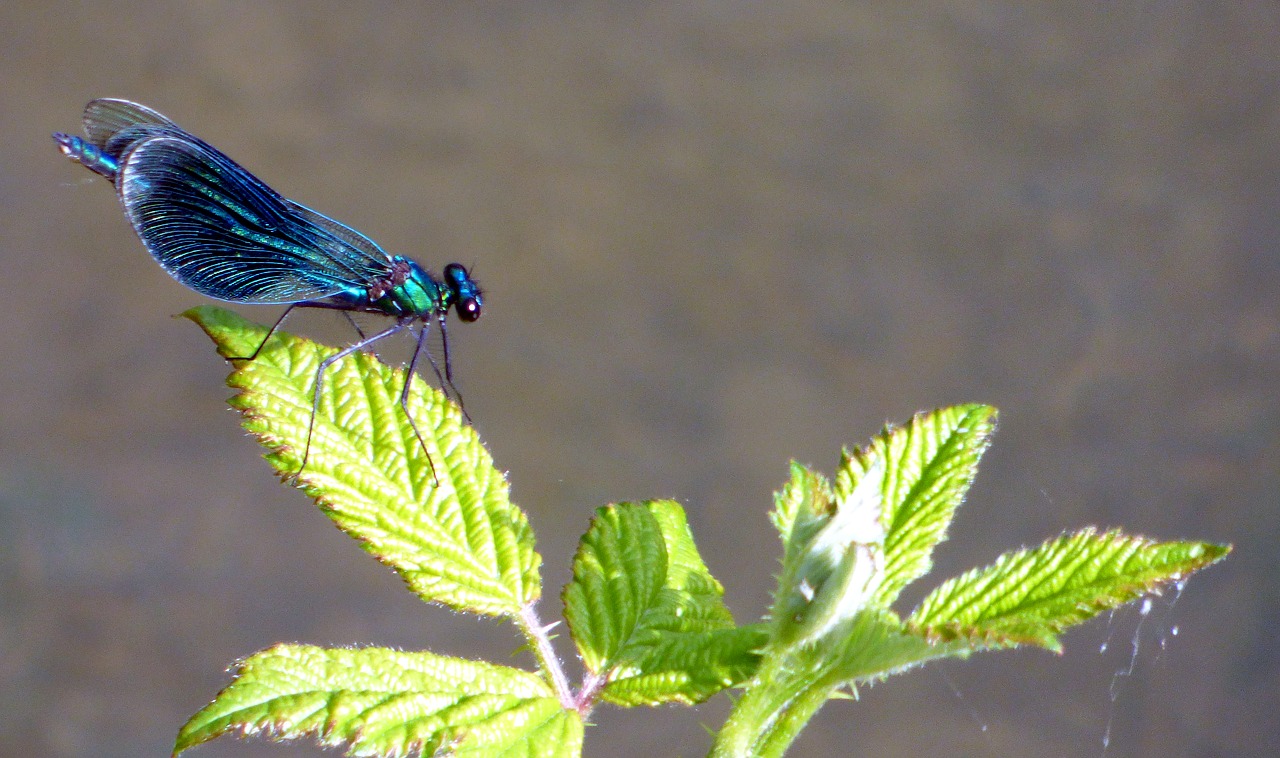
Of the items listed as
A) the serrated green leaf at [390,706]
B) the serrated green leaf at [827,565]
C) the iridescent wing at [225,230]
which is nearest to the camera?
the serrated green leaf at [827,565]

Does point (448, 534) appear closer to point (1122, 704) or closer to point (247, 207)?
point (247, 207)

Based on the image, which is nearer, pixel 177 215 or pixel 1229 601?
pixel 177 215

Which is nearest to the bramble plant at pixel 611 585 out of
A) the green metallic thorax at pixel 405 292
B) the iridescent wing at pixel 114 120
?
the green metallic thorax at pixel 405 292

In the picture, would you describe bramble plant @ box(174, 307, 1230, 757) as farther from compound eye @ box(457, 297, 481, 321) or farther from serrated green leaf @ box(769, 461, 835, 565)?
compound eye @ box(457, 297, 481, 321)

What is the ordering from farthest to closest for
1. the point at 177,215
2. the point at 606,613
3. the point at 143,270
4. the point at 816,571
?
the point at 143,270 < the point at 177,215 < the point at 606,613 < the point at 816,571

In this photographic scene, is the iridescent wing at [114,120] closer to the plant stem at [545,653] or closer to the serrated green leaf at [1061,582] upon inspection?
the plant stem at [545,653]

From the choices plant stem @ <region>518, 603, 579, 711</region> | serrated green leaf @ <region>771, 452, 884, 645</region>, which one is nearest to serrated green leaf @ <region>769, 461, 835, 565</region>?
serrated green leaf @ <region>771, 452, 884, 645</region>

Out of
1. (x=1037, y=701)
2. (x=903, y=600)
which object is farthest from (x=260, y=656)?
(x=1037, y=701)
